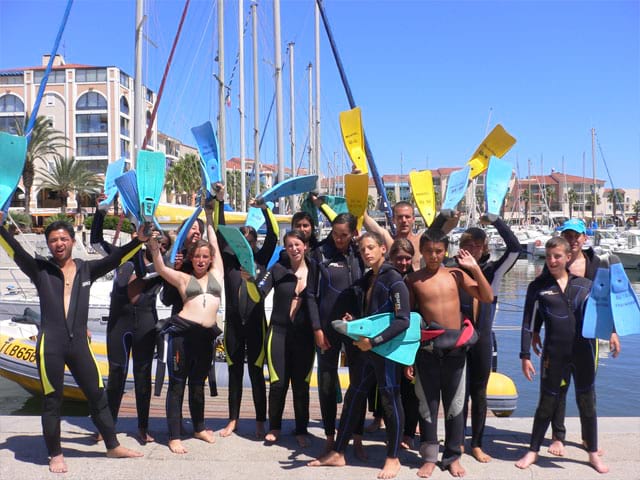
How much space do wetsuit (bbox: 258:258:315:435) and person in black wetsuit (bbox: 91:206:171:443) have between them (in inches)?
35.6

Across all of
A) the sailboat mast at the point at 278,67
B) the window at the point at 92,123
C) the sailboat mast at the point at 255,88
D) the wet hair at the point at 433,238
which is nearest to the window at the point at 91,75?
the window at the point at 92,123

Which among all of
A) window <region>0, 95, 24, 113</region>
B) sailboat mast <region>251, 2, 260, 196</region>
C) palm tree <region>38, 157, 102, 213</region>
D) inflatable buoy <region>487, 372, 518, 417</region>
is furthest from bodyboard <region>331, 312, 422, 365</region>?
window <region>0, 95, 24, 113</region>

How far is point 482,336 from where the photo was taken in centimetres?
471

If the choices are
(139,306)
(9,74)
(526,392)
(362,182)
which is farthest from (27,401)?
(9,74)

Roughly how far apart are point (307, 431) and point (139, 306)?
1716 mm

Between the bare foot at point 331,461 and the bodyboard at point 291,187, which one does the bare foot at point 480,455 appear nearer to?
the bare foot at point 331,461

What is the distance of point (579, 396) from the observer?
15.4 ft

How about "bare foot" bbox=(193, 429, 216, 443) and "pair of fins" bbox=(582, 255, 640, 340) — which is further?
"bare foot" bbox=(193, 429, 216, 443)

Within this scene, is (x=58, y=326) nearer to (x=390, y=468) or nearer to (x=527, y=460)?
(x=390, y=468)

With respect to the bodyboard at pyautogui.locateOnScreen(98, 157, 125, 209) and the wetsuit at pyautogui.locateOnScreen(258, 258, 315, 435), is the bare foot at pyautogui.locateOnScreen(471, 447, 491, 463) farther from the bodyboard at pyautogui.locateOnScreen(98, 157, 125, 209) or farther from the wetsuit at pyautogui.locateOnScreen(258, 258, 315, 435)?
the bodyboard at pyautogui.locateOnScreen(98, 157, 125, 209)

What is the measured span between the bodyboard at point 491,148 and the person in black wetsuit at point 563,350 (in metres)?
1.08

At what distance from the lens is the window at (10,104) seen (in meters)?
57.8

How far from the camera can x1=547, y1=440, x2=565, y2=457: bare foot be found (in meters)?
4.84

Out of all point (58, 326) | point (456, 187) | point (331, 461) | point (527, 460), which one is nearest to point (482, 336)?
point (527, 460)
